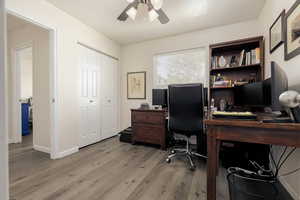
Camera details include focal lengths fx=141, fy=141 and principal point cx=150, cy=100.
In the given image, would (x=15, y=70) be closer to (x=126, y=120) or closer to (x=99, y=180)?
(x=126, y=120)

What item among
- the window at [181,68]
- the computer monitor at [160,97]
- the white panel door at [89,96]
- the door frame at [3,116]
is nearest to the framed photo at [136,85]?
the window at [181,68]

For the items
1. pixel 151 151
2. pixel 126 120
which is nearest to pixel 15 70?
pixel 126 120

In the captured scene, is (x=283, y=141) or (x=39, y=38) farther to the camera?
(x=39, y=38)

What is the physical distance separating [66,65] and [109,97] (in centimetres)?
126

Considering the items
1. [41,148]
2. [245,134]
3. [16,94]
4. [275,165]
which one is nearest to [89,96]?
[41,148]

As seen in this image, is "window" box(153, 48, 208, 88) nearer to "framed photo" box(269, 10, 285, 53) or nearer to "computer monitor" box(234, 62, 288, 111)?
"computer monitor" box(234, 62, 288, 111)

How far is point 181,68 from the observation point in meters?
3.16

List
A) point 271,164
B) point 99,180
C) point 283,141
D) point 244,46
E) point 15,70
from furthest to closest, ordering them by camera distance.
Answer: point 15,70 → point 244,46 → point 271,164 → point 99,180 → point 283,141

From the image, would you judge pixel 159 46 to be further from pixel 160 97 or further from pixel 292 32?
pixel 292 32

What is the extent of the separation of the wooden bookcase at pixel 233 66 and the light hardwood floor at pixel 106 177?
1.37 meters

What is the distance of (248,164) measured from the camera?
195cm

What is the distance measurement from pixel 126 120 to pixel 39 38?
248cm

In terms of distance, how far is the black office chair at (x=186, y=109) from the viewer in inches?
74.5

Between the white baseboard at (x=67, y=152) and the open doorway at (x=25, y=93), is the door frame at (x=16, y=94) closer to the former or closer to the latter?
the open doorway at (x=25, y=93)
